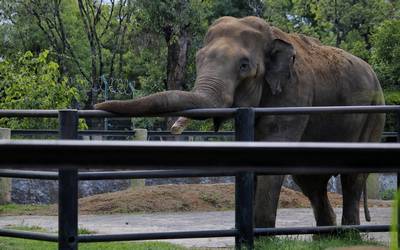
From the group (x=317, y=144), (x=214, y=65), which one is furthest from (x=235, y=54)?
(x=317, y=144)

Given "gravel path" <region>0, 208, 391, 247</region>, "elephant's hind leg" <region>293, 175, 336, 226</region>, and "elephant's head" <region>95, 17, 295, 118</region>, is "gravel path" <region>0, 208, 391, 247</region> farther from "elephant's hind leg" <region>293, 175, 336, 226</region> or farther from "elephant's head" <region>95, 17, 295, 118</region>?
"elephant's head" <region>95, 17, 295, 118</region>

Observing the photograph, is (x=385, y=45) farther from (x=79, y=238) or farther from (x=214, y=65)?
(x=79, y=238)

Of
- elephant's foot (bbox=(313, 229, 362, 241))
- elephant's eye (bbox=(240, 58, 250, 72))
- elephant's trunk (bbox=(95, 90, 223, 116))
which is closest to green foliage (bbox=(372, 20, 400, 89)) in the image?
elephant's eye (bbox=(240, 58, 250, 72))

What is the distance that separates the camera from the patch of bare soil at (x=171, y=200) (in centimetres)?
1317

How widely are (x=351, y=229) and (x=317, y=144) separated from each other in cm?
551

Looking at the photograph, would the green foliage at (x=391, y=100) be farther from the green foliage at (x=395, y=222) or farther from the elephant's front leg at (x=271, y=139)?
the green foliage at (x=395, y=222)

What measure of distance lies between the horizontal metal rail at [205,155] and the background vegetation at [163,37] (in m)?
15.7

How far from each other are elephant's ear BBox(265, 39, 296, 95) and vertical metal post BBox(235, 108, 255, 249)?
2545 mm

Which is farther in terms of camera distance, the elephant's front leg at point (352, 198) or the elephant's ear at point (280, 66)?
the elephant's front leg at point (352, 198)

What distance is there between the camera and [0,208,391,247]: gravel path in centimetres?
1058

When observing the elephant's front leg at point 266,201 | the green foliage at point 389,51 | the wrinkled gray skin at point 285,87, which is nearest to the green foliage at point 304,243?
the elephant's front leg at point 266,201

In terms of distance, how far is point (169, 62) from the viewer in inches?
1048

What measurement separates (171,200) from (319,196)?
4650mm

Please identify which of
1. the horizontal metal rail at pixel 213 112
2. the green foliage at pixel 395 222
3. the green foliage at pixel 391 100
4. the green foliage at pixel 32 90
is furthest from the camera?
the green foliage at pixel 391 100
